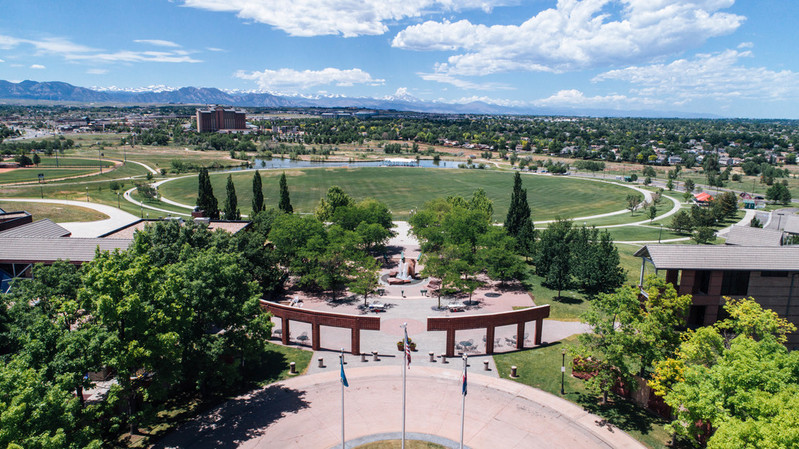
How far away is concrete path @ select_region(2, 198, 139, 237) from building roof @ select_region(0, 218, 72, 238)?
51.6 feet

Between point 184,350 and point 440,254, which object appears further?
point 440,254

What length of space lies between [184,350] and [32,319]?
756cm

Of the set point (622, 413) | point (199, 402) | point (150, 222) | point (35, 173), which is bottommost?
point (199, 402)

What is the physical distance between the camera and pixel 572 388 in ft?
108

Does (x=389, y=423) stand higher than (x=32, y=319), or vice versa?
(x=32, y=319)

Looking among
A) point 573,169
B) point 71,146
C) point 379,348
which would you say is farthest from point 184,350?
point 71,146

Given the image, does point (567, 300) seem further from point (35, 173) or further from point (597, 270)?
point (35, 173)

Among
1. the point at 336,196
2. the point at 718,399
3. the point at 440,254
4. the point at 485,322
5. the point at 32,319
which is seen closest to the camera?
the point at 718,399

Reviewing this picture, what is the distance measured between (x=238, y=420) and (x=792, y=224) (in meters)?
70.2

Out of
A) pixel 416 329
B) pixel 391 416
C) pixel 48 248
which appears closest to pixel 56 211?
pixel 48 248

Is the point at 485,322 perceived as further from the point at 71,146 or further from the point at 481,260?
the point at 71,146

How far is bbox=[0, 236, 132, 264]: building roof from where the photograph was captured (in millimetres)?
42000

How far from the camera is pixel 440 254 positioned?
56.6m

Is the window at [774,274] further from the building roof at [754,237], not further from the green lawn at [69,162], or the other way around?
the green lawn at [69,162]
